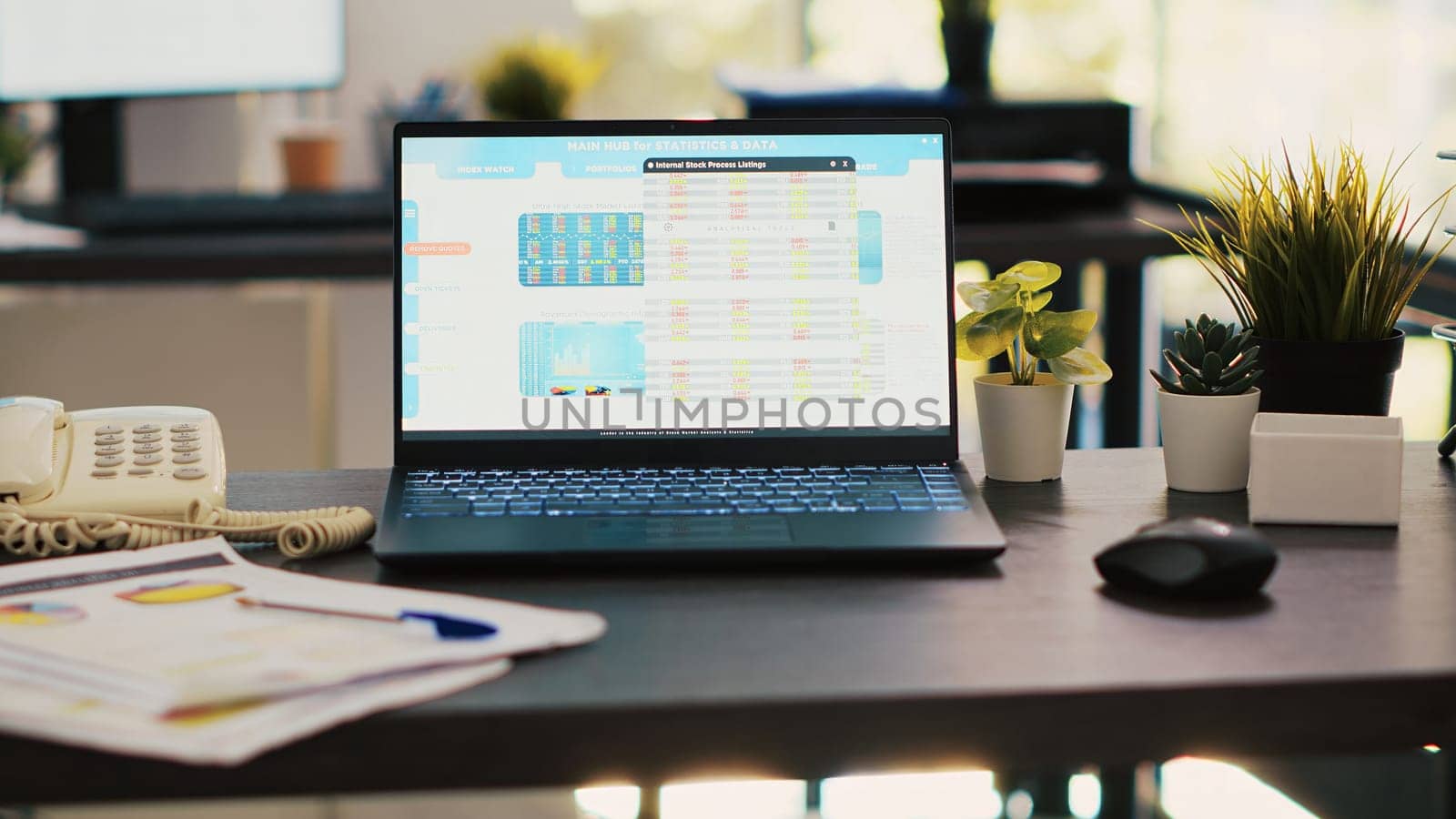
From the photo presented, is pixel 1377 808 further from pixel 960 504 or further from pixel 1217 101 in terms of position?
pixel 1217 101

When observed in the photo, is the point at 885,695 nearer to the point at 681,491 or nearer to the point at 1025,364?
the point at 681,491

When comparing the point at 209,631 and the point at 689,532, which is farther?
the point at 689,532

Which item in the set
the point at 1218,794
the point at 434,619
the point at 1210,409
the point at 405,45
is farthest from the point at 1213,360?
the point at 405,45

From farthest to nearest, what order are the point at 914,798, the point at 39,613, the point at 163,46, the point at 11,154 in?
the point at 11,154 → the point at 163,46 → the point at 914,798 → the point at 39,613

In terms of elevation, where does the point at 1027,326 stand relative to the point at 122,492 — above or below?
above

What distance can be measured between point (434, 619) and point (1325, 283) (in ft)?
2.39

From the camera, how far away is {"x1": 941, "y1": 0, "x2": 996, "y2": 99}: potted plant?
8.70 ft

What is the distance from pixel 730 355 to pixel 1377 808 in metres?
1.26

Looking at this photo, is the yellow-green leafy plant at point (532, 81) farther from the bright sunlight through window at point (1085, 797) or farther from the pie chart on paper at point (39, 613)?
the pie chart on paper at point (39, 613)

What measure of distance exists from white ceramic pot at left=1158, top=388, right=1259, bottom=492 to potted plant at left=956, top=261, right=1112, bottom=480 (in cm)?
6

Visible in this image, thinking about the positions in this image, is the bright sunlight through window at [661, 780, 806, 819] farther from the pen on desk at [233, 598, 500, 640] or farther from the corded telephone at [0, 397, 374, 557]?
the pen on desk at [233, 598, 500, 640]

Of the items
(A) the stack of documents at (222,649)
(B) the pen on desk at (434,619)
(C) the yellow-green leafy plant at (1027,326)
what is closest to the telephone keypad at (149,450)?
(A) the stack of documents at (222,649)

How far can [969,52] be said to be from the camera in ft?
8.74

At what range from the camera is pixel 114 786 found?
594mm
